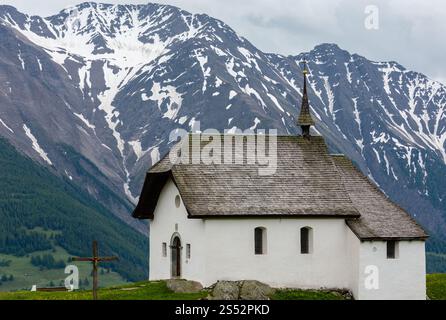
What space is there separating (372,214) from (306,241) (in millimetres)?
5391

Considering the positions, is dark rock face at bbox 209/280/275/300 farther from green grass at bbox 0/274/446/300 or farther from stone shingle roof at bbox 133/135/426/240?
Result: stone shingle roof at bbox 133/135/426/240

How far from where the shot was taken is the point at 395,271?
235 ft

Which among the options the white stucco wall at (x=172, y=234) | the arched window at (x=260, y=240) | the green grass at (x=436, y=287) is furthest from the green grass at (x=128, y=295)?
the green grass at (x=436, y=287)

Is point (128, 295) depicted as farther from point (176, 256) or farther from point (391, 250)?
point (391, 250)

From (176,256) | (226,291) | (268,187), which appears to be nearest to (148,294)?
(226,291)

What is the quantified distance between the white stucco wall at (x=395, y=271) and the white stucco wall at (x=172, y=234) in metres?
11.4

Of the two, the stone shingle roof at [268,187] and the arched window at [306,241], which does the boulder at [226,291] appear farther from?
the arched window at [306,241]

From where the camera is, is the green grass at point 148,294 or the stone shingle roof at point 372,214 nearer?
the green grass at point 148,294

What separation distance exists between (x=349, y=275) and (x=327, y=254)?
219 cm

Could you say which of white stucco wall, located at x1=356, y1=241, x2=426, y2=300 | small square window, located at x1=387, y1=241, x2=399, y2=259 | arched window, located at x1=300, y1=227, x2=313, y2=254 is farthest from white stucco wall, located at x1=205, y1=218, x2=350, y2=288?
small square window, located at x1=387, y1=241, x2=399, y2=259

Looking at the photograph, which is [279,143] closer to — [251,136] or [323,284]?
[251,136]

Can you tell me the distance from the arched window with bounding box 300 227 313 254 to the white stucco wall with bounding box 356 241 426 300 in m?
3.94

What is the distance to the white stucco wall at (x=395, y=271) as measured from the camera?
233ft
